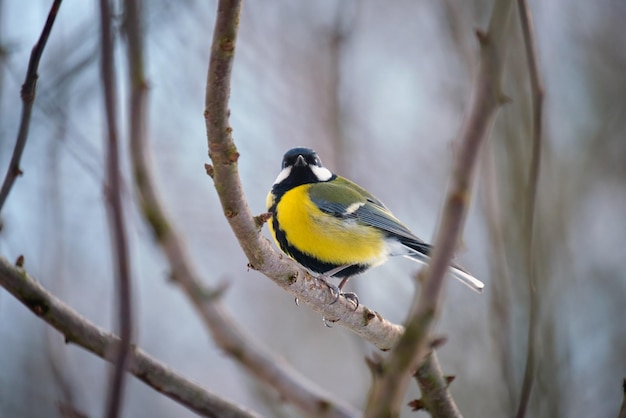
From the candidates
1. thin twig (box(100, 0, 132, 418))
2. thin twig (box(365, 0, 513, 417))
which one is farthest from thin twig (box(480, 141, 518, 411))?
thin twig (box(100, 0, 132, 418))

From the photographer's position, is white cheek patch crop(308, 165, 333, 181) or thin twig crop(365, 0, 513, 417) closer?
thin twig crop(365, 0, 513, 417)

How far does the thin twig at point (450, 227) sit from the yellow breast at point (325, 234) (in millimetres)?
2113

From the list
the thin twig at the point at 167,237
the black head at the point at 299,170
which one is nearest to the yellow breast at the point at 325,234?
the black head at the point at 299,170

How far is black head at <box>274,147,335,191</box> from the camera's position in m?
3.66

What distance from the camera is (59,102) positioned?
10.5 ft

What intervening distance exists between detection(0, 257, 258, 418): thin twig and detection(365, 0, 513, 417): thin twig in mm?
823

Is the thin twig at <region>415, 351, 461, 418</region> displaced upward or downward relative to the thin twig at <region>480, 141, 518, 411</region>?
downward

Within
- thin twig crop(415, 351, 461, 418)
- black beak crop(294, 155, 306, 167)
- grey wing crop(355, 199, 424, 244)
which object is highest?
black beak crop(294, 155, 306, 167)

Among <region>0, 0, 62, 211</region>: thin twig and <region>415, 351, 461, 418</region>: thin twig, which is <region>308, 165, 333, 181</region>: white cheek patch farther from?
<region>0, 0, 62, 211</region>: thin twig

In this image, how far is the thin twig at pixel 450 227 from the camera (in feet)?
3.47

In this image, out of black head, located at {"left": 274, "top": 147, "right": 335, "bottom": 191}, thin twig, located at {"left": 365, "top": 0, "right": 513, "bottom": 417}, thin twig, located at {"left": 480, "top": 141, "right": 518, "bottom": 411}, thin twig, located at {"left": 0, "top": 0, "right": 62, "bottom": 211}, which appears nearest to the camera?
thin twig, located at {"left": 365, "top": 0, "right": 513, "bottom": 417}

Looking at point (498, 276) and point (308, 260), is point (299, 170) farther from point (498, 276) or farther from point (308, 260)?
point (498, 276)

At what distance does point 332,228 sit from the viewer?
3.35 m

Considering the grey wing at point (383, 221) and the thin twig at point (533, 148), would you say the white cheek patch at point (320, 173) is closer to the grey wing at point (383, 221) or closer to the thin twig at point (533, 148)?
the grey wing at point (383, 221)
